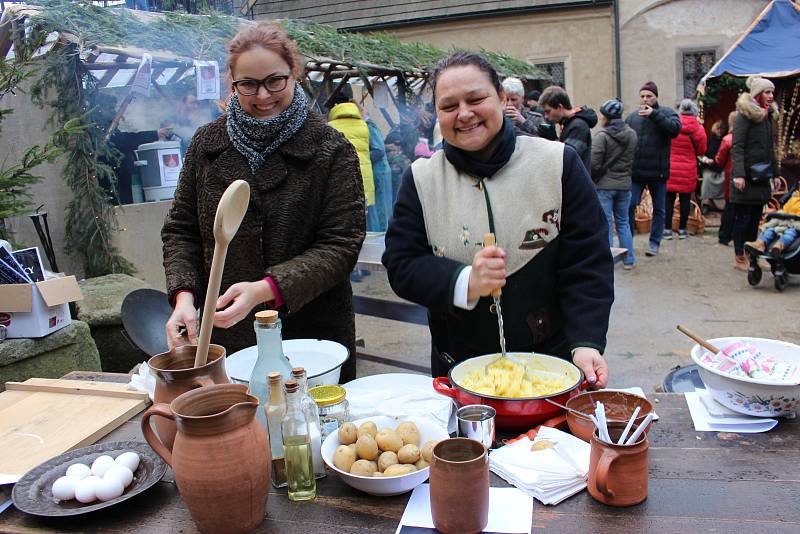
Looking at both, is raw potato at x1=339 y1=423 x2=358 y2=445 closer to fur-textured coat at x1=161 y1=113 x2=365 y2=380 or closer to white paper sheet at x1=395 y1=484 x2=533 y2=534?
white paper sheet at x1=395 y1=484 x2=533 y2=534

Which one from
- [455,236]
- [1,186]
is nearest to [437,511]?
[455,236]

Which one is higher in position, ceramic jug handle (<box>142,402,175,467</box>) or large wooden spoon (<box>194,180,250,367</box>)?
large wooden spoon (<box>194,180,250,367</box>)

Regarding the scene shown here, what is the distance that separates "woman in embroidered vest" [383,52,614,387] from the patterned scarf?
1.41ft

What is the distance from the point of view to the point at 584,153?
19.2 ft

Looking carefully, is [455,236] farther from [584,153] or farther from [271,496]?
[584,153]

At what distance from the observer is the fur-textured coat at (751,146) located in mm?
6777

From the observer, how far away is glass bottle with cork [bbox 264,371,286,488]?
1.31 metres

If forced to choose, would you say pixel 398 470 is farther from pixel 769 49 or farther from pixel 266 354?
pixel 769 49

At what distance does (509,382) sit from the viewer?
161 centimetres

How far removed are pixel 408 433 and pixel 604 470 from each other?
0.42 m

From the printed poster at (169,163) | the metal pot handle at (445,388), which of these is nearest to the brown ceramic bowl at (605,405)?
the metal pot handle at (445,388)

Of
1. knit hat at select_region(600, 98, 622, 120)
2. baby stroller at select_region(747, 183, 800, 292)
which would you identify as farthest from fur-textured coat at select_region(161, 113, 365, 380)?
baby stroller at select_region(747, 183, 800, 292)

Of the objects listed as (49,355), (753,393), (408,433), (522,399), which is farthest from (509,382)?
(49,355)

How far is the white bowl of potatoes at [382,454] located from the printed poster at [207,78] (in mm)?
4538
